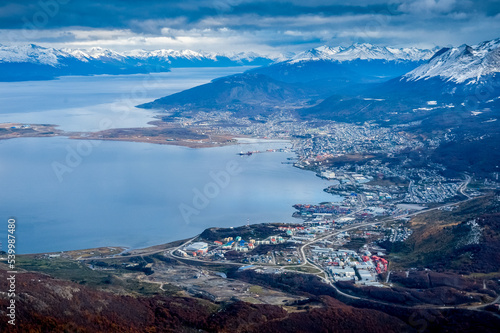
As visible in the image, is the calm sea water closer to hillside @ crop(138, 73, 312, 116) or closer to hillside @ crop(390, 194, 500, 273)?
hillside @ crop(390, 194, 500, 273)

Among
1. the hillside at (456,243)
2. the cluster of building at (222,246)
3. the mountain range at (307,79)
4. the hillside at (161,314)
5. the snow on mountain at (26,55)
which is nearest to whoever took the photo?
the hillside at (161,314)

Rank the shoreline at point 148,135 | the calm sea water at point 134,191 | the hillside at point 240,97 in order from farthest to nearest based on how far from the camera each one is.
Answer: the hillside at point 240,97 < the shoreline at point 148,135 < the calm sea water at point 134,191

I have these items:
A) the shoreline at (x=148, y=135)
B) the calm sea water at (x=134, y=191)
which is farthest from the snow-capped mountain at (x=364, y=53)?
the calm sea water at (x=134, y=191)

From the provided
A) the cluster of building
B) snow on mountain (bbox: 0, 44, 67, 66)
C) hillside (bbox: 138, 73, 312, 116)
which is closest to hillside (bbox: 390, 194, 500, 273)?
the cluster of building

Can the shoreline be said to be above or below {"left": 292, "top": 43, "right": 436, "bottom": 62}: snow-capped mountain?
below

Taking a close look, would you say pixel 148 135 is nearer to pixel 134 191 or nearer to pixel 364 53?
pixel 134 191

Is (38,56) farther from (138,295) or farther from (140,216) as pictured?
(138,295)

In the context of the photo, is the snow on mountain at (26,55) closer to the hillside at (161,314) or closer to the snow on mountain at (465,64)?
the snow on mountain at (465,64)
